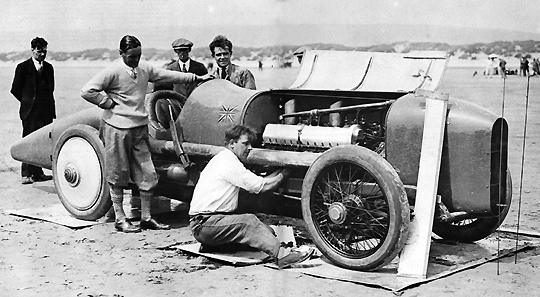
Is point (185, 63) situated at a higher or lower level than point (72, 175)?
higher

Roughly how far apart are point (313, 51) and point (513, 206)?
2817 millimetres

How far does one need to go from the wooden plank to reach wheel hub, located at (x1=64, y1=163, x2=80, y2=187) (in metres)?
3.79

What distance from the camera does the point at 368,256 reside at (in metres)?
5.67

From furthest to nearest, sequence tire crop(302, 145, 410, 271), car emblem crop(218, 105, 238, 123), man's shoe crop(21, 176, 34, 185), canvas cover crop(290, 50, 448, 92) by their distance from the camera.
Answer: man's shoe crop(21, 176, 34, 185)
car emblem crop(218, 105, 238, 123)
canvas cover crop(290, 50, 448, 92)
tire crop(302, 145, 410, 271)

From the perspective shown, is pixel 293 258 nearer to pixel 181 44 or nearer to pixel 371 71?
pixel 371 71

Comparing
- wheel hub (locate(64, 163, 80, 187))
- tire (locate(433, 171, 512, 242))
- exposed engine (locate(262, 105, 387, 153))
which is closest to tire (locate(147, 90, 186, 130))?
wheel hub (locate(64, 163, 80, 187))

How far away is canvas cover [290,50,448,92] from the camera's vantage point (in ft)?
21.8

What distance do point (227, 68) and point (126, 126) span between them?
1430 millimetres

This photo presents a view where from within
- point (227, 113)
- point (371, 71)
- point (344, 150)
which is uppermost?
point (371, 71)

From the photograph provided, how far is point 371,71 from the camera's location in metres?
7.04

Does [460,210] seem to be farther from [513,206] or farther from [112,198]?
[112,198]

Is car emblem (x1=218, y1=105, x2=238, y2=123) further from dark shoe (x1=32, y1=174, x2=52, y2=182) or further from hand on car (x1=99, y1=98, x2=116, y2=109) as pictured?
dark shoe (x1=32, y1=174, x2=52, y2=182)

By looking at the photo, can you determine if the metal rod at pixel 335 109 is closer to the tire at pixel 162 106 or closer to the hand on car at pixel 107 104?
the tire at pixel 162 106

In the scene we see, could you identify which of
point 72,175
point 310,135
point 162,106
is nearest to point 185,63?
point 162,106
